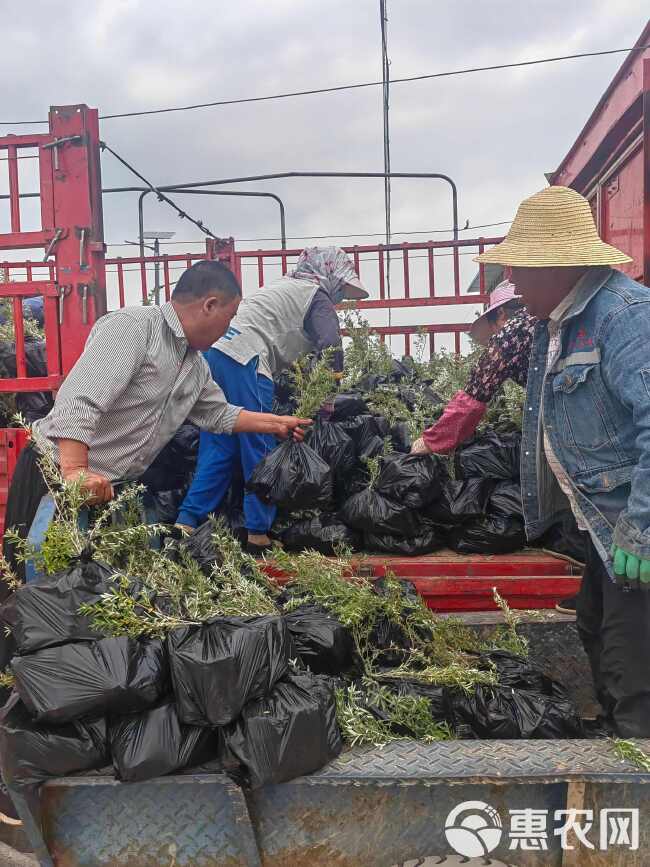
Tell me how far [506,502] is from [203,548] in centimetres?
145

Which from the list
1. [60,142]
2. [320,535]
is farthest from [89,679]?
[60,142]

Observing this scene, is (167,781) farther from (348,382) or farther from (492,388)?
(348,382)

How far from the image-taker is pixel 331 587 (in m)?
2.47

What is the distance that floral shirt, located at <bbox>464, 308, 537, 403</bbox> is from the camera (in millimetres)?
2938

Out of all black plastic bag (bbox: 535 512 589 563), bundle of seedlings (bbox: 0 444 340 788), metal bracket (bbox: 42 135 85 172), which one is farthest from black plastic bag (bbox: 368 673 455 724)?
metal bracket (bbox: 42 135 85 172)

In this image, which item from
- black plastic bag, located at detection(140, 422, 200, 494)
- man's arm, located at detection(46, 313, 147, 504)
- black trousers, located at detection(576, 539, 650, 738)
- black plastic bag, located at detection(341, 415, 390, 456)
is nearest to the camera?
black trousers, located at detection(576, 539, 650, 738)

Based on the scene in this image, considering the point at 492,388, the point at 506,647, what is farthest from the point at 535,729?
the point at 492,388

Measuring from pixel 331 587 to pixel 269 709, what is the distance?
806 mm

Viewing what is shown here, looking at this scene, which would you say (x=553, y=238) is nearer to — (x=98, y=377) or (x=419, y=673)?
(x=419, y=673)

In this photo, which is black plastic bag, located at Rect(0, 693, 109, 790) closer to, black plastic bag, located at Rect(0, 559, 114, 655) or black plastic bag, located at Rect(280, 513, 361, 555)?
black plastic bag, located at Rect(0, 559, 114, 655)

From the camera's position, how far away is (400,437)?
3895 mm

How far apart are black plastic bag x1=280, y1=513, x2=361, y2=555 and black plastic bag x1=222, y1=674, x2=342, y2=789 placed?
1587 millimetres

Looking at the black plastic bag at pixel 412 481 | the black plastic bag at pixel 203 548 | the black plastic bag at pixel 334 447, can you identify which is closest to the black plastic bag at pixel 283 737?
the black plastic bag at pixel 203 548

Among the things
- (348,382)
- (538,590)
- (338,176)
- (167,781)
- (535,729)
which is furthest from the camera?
(338,176)
